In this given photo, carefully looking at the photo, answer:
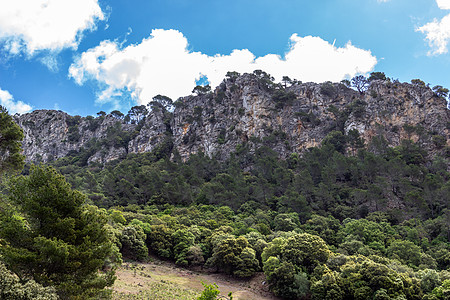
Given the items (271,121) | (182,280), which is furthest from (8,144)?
(271,121)

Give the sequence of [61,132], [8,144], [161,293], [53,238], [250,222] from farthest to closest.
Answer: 1. [61,132]
2. [250,222]
3. [161,293]
4. [8,144]
5. [53,238]

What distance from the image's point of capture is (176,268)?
35281 mm

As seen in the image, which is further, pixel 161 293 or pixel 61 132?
pixel 61 132

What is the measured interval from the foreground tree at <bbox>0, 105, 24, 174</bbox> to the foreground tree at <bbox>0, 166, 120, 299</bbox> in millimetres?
5929

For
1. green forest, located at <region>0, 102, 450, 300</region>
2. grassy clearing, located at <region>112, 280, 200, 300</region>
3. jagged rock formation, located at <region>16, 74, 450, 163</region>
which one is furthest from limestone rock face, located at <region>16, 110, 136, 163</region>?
grassy clearing, located at <region>112, 280, 200, 300</region>

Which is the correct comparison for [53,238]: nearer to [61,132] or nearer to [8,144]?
[8,144]

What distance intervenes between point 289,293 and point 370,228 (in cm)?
1684

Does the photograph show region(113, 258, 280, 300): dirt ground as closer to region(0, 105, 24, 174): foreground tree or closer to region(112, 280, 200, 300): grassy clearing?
region(112, 280, 200, 300): grassy clearing

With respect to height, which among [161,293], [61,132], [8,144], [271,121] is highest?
[271,121]

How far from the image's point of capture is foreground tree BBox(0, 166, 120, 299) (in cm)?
1245

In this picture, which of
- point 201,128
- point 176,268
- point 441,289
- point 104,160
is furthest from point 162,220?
point 104,160

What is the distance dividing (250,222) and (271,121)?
47297 mm

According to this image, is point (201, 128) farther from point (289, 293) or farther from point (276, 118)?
point (289, 293)

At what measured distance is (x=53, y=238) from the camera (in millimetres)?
12922
